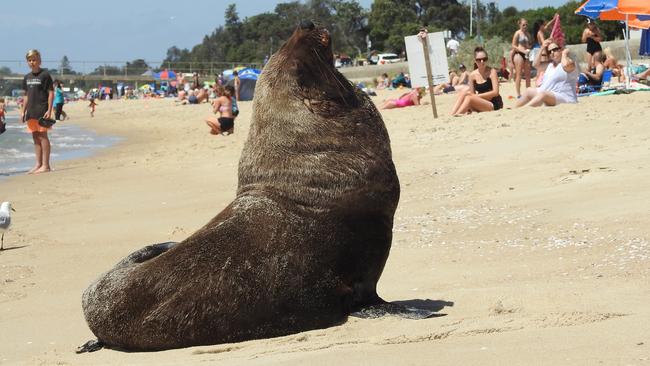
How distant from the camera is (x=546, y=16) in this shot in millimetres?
60312

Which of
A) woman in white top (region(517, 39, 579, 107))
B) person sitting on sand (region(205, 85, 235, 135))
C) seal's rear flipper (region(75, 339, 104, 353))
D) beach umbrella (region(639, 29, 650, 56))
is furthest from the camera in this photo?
beach umbrella (region(639, 29, 650, 56))

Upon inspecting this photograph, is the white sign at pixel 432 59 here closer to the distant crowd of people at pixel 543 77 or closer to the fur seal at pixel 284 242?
the distant crowd of people at pixel 543 77

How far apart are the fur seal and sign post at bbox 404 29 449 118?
13.1m

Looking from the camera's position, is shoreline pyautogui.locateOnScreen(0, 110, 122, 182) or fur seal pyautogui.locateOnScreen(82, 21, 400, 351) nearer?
fur seal pyautogui.locateOnScreen(82, 21, 400, 351)

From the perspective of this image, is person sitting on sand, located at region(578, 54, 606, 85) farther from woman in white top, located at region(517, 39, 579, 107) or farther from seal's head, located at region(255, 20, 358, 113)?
seal's head, located at region(255, 20, 358, 113)

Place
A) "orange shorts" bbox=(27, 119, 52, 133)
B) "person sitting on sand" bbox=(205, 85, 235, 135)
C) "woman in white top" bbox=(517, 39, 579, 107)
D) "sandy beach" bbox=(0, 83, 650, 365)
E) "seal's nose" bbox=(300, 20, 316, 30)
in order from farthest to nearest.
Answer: "person sitting on sand" bbox=(205, 85, 235, 135), "orange shorts" bbox=(27, 119, 52, 133), "woman in white top" bbox=(517, 39, 579, 107), "seal's nose" bbox=(300, 20, 316, 30), "sandy beach" bbox=(0, 83, 650, 365)

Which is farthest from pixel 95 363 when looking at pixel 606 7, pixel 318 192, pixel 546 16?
pixel 546 16

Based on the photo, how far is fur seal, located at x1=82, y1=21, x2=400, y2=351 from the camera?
16.2ft

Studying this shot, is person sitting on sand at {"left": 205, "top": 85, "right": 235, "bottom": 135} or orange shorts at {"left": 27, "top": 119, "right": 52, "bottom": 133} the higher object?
orange shorts at {"left": 27, "top": 119, "right": 52, "bottom": 133}

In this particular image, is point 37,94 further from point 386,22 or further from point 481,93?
point 386,22

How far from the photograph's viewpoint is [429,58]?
18.5 metres

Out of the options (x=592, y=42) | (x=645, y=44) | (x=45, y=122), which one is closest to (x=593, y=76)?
(x=592, y=42)

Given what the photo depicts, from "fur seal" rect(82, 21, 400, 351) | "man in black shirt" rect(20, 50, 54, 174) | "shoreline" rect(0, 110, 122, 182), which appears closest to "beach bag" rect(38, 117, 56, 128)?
"man in black shirt" rect(20, 50, 54, 174)

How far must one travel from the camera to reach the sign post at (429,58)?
18.3 metres
